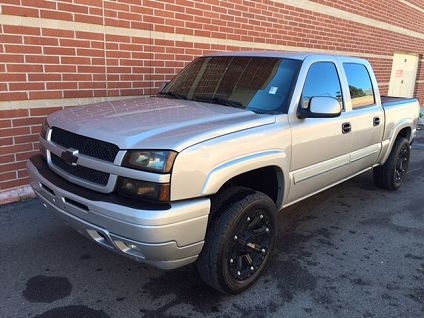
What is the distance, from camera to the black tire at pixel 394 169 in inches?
218

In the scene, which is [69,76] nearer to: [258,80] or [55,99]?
[55,99]

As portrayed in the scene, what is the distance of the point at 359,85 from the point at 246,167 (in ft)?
7.77

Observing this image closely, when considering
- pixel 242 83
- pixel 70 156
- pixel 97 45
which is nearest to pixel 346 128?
pixel 242 83

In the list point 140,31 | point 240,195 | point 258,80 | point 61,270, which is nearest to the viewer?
point 240,195

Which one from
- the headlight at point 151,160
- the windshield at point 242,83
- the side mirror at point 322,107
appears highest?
the windshield at point 242,83

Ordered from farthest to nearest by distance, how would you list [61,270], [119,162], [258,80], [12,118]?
[12,118]
[258,80]
[61,270]
[119,162]

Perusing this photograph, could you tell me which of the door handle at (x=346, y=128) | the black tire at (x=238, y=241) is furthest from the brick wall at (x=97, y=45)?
the door handle at (x=346, y=128)

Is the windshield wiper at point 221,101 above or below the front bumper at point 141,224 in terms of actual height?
above

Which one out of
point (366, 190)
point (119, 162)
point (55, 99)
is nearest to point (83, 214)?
point (119, 162)

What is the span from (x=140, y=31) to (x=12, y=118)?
2.11m

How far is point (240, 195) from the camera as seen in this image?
2.95 m

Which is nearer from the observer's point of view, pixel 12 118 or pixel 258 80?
pixel 258 80

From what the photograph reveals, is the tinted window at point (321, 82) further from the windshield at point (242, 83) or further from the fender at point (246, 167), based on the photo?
the fender at point (246, 167)

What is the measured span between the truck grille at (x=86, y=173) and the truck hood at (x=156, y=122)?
0.76 ft
